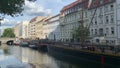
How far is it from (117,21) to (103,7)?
29.1 feet

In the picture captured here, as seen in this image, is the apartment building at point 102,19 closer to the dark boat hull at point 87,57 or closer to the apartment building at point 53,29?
the dark boat hull at point 87,57

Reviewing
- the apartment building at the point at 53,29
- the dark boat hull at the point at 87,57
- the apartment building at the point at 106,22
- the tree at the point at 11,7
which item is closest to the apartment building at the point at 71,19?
the apartment building at the point at 106,22

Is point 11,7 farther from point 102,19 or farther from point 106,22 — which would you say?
point 102,19

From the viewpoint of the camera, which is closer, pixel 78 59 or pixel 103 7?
pixel 78 59

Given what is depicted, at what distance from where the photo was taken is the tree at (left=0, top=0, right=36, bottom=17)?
23.0m

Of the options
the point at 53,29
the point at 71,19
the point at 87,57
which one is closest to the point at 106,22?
the point at 87,57

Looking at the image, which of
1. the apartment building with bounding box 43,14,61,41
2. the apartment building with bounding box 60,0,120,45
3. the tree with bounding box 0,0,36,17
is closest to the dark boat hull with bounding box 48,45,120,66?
the apartment building with bounding box 60,0,120,45

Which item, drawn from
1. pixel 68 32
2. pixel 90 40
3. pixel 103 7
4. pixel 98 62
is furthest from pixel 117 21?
pixel 68 32

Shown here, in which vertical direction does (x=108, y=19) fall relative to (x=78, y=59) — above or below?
above

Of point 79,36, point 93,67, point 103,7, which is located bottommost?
point 93,67

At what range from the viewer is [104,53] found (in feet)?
149

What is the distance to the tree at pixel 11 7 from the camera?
23.0 meters

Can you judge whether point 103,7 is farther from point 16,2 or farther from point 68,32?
point 16,2

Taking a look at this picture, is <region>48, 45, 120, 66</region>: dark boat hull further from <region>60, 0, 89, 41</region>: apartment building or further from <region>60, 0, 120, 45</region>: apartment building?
<region>60, 0, 89, 41</region>: apartment building
